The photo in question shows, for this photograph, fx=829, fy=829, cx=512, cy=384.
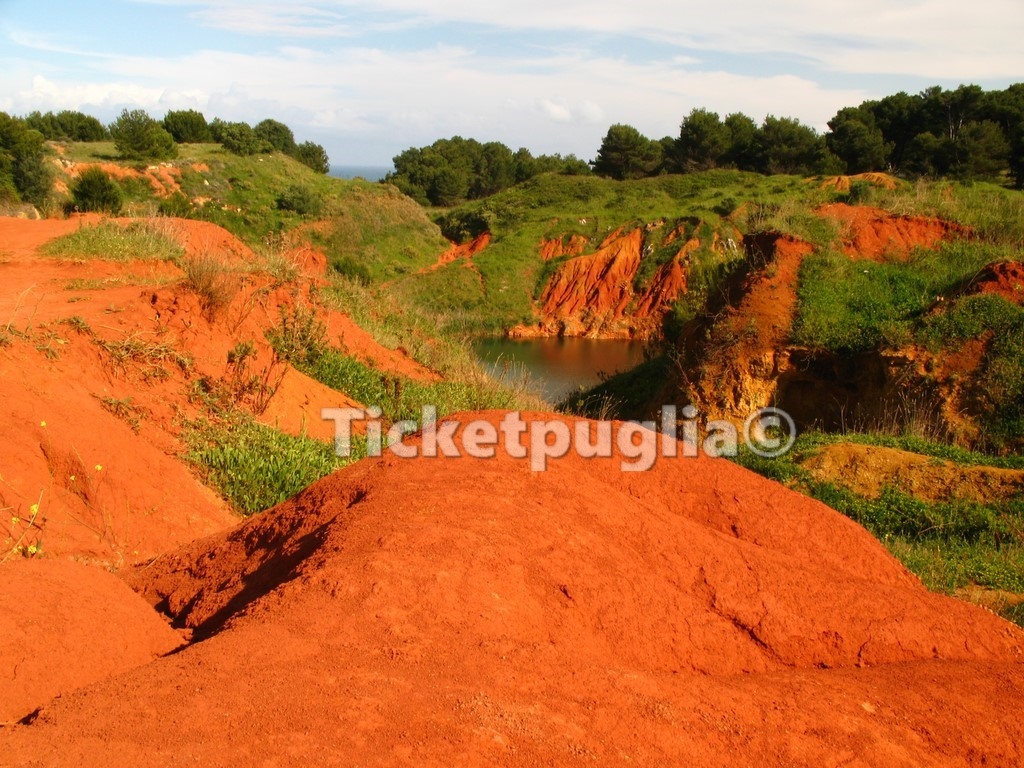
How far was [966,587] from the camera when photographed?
21.0 feet

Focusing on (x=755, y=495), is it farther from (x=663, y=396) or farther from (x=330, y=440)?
(x=663, y=396)

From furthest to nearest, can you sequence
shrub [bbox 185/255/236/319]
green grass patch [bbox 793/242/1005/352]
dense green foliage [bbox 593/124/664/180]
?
dense green foliage [bbox 593/124/664/180], green grass patch [bbox 793/242/1005/352], shrub [bbox 185/255/236/319]

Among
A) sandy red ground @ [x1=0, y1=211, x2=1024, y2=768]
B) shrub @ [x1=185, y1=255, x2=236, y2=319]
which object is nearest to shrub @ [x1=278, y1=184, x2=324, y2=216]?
shrub @ [x1=185, y1=255, x2=236, y2=319]

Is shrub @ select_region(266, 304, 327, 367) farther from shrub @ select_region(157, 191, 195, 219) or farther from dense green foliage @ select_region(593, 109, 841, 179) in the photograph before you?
dense green foliage @ select_region(593, 109, 841, 179)

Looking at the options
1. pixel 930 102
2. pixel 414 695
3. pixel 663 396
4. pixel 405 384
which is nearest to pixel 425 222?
pixel 930 102

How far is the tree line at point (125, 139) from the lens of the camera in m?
26.7

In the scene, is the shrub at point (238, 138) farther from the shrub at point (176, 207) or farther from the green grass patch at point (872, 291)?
the green grass patch at point (872, 291)

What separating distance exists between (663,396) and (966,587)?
33.1 ft

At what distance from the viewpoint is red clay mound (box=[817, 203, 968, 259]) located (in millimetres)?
15375

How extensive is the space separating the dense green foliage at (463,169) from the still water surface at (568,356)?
2265 cm

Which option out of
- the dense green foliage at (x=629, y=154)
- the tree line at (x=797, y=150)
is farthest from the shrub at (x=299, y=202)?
the dense green foliage at (x=629, y=154)

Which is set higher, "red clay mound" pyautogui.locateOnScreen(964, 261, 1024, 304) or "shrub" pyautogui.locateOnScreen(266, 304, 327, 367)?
"red clay mound" pyautogui.locateOnScreen(964, 261, 1024, 304)

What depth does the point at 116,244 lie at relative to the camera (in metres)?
12.9

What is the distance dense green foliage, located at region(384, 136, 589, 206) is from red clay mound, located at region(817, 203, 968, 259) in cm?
4138
